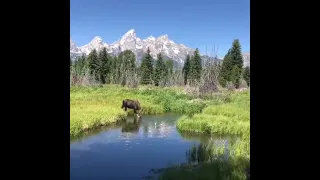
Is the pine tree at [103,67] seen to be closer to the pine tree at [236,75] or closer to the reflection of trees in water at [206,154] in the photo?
the pine tree at [236,75]

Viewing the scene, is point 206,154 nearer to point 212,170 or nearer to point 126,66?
point 212,170

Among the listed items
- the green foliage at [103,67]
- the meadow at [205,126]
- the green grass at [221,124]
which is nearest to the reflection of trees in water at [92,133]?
the meadow at [205,126]

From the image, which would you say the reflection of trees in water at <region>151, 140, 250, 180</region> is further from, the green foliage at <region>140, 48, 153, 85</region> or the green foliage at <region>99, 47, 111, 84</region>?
the green foliage at <region>140, 48, 153, 85</region>

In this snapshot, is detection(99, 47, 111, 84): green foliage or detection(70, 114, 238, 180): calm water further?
detection(99, 47, 111, 84): green foliage

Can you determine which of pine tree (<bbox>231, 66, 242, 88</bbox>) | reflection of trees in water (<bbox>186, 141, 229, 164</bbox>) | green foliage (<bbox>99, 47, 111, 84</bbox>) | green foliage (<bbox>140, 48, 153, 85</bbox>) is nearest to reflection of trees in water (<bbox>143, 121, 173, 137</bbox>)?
reflection of trees in water (<bbox>186, 141, 229, 164</bbox>)

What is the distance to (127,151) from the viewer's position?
38.2ft

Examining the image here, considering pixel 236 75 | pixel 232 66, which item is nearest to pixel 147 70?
pixel 232 66

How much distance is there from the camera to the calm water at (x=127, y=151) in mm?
9219

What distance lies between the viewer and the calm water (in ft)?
30.2
